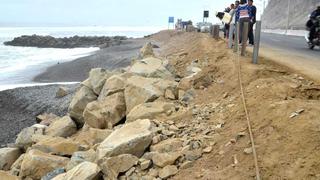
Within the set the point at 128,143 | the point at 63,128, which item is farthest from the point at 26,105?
the point at 128,143

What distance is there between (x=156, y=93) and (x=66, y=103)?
29.2ft

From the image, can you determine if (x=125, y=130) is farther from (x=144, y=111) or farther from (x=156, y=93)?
(x=156, y=93)

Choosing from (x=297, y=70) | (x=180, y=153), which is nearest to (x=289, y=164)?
(x=180, y=153)

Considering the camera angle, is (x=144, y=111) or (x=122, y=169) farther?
(x=144, y=111)

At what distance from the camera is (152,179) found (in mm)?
6508

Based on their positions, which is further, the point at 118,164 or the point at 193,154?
the point at 118,164

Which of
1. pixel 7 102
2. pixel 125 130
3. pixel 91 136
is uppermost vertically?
pixel 125 130

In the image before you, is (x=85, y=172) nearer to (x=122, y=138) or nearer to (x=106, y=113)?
(x=122, y=138)

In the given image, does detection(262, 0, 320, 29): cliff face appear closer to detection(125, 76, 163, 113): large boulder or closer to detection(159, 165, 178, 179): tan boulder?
detection(125, 76, 163, 113): large boulder

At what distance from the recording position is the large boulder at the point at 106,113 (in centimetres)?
1096

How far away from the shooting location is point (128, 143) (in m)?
7.34

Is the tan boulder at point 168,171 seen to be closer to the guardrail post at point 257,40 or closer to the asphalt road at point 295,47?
the guardrail post at point 257,40

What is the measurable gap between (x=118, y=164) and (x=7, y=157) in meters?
5.33

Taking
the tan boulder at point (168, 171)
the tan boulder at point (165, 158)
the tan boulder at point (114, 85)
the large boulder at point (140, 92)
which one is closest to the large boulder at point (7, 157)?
the tan boulder at point (114, 85)
